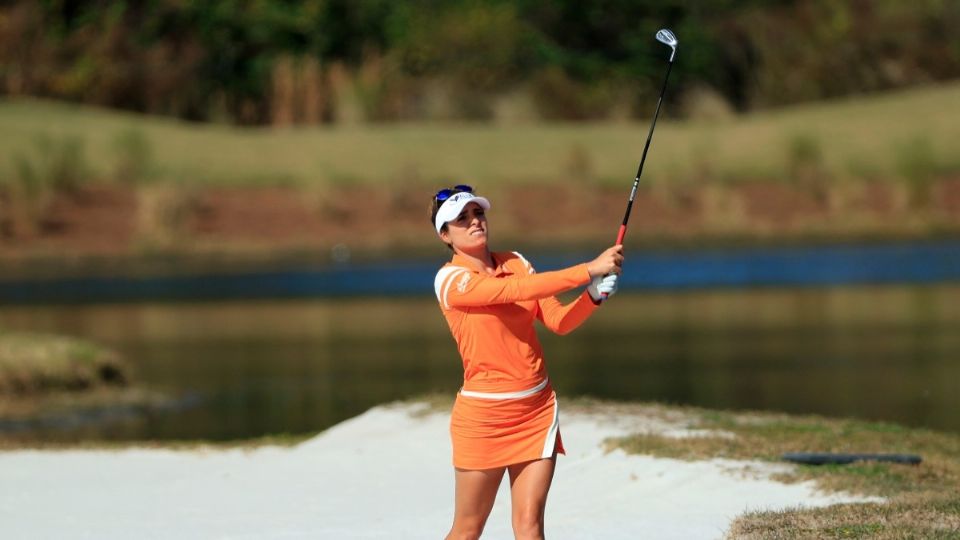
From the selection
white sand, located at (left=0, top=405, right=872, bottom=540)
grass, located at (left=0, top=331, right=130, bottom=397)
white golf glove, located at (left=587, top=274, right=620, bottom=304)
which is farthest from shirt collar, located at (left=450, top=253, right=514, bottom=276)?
grass, located at (left=0, top=331, right=130, bottom=397)

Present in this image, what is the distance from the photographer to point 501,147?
44.9 meters

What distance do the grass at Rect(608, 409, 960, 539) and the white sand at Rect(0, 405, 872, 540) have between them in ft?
0.72

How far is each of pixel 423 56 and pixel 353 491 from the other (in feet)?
132

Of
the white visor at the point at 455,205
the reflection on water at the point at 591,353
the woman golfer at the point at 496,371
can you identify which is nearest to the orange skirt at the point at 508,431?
the woman golfer at the point at 496,371

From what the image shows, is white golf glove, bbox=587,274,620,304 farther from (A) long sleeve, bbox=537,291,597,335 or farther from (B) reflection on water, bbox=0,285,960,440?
(B) reflection on water, bbox=0,285,960,440

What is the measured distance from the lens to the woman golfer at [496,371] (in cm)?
797

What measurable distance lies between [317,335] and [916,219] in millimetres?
16817

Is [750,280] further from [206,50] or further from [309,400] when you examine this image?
[206,50]

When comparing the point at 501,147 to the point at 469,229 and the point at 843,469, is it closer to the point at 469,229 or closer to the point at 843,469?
the point at 843,469

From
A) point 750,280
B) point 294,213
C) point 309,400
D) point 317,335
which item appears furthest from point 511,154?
point 309,400

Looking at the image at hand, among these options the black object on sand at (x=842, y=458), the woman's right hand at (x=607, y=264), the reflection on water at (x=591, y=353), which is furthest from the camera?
the reflection on water at (x=591, y=353)

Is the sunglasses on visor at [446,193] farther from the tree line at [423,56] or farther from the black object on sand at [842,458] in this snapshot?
the tree line at [423,56]

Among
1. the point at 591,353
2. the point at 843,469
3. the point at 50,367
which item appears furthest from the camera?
the point at 591,353

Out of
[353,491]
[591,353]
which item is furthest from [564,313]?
[591,353]
